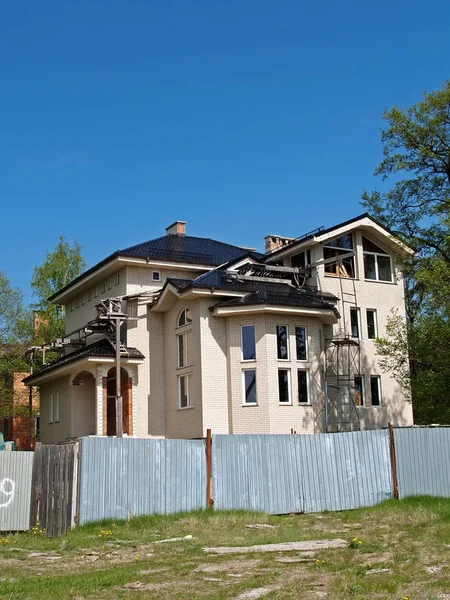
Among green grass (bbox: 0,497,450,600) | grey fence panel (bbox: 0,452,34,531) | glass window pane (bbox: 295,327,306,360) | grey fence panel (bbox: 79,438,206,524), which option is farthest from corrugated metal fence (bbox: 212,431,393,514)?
glass window pane (bbox: 295,327,306,360)

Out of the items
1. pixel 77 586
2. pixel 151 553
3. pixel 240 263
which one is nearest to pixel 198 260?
pixel 240 263

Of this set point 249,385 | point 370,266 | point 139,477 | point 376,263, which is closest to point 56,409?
point 249,385

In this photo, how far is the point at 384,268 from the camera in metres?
33.1

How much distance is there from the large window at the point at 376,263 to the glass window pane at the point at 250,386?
7965mm

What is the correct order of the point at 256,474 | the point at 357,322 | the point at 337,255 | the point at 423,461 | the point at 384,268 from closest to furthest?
the point at 256,474
the point at 423,461
the point at 357,322
the point at 337,255
the point at 384,268

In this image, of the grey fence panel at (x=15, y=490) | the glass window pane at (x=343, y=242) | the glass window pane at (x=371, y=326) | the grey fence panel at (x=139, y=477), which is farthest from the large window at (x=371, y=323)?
the grey fence panel at (x=15, y=490)

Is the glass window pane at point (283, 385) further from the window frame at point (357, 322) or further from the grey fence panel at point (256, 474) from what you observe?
the grey fence panel at point (256, 474)

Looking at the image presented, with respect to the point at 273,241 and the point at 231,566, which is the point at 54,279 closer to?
the point at 273,241

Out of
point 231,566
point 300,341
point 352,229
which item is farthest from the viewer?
point 352,229

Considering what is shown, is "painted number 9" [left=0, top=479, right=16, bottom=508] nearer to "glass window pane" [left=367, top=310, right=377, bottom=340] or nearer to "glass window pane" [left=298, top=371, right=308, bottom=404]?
"glass window pane" [left=298, top=371, right=308, bottom=404]

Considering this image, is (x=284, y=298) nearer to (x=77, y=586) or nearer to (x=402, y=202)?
(x=402, y=202)

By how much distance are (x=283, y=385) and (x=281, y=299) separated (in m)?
3.27

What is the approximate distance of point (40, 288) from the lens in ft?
164

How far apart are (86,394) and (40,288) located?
754 inches
